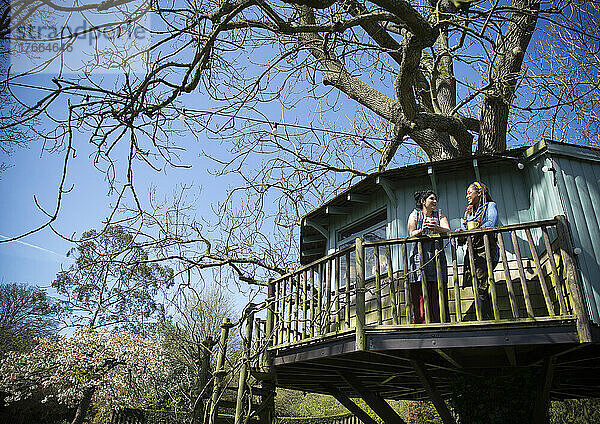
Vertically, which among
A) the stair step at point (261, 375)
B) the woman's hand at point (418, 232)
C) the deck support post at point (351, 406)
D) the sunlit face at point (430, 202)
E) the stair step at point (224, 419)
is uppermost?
the sunlit face at point (430, 202)

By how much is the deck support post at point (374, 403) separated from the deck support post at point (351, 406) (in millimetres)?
448

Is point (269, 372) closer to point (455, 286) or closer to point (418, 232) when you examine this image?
point (418, 232)

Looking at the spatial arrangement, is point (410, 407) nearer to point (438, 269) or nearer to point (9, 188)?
point (438, 269)

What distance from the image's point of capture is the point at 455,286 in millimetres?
4938

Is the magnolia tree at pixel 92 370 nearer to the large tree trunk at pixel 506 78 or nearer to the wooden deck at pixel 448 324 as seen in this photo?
the wooden deck at pixel 448 324

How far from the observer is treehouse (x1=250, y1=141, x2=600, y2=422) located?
4.69 meters

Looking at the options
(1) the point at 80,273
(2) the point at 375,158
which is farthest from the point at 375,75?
(1) the point at 80,273

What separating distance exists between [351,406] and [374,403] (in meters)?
0.91

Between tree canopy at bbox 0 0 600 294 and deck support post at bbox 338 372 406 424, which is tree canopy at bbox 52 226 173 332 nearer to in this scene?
tree canopy at bbox 0 0 600 294

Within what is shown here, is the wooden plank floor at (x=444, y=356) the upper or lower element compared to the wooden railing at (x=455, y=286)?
lower

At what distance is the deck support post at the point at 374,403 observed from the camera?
6.77m

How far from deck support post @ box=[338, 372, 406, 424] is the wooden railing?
988 millimetres
